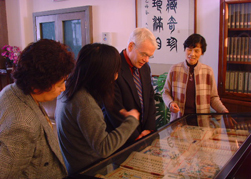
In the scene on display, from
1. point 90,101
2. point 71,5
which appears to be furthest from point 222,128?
point 71,5

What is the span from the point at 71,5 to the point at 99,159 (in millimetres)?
4289

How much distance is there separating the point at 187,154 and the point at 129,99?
596 mm

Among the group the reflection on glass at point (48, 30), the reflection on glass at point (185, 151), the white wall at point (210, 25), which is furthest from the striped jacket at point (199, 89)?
the reflection on glass at point (48, 30)

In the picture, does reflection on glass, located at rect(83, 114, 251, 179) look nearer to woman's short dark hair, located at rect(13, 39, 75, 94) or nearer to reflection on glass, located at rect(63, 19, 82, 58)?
woman's short dark hair, located at rect(13, 39, 75, 94)

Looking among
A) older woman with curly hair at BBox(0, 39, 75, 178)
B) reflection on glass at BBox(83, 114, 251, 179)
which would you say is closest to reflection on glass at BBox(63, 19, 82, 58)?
reflection on glass at BBox(83, 114, 251, 179)

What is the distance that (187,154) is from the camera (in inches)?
53.4

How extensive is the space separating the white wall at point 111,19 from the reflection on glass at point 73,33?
0.34 meters

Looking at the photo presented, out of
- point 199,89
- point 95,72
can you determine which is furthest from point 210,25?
point 95,72

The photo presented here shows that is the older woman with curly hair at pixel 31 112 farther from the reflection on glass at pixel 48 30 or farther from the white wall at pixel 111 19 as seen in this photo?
the reflection on glass at pixel 48 30

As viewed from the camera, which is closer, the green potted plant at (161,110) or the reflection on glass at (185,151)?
the reflection on glass at (185,151)

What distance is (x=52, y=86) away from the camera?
102 centimetres

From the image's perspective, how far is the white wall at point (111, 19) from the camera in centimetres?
349

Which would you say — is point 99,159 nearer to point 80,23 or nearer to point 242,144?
point 242,144

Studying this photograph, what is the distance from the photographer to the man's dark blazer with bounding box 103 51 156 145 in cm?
167
